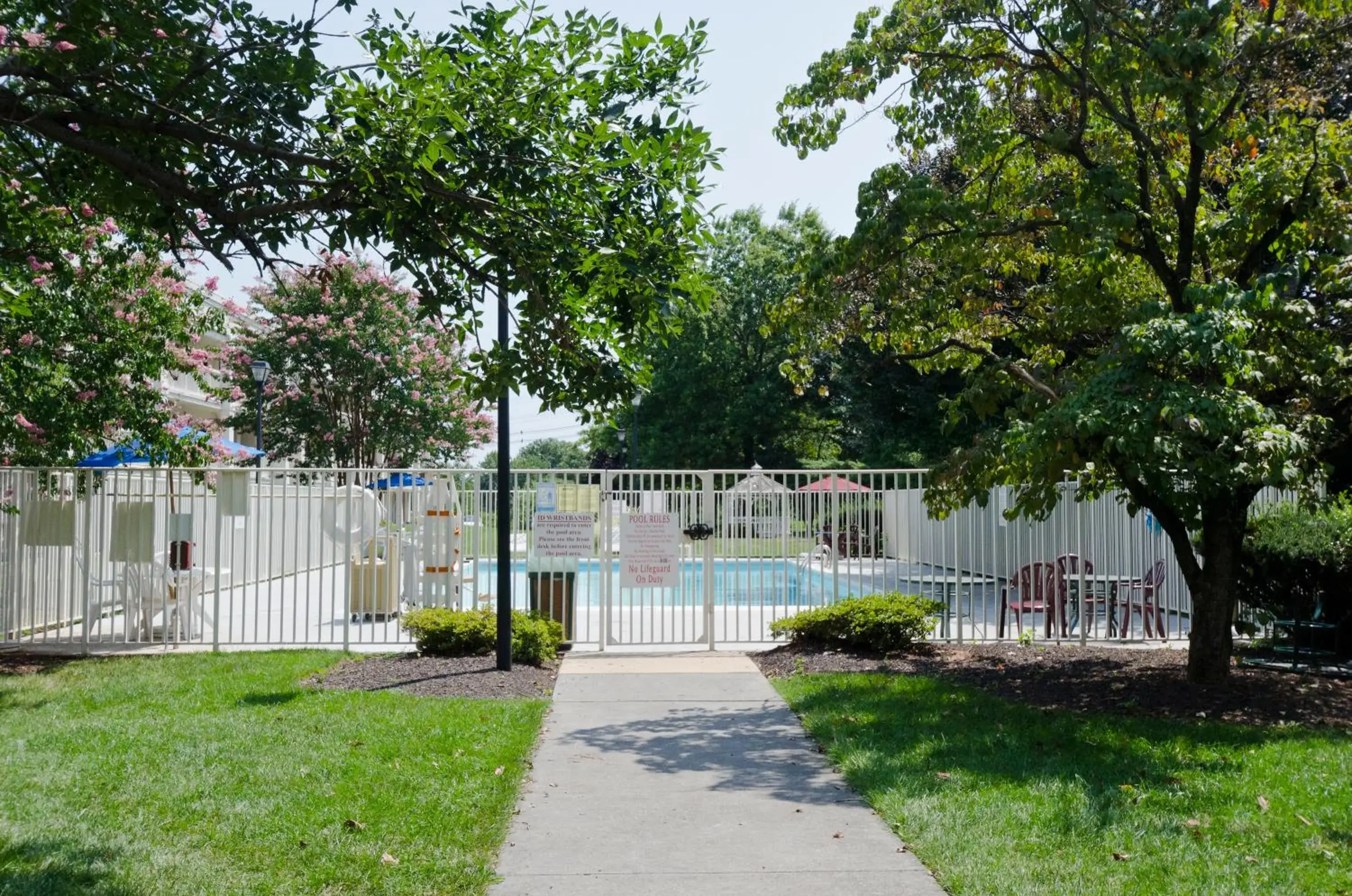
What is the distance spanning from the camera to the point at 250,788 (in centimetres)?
709

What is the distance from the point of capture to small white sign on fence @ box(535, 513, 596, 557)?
44.9 feet

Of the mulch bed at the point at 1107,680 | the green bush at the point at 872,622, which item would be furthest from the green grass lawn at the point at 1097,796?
the green bush at the point at 872,622

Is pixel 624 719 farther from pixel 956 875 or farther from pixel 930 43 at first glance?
pixel 930 43

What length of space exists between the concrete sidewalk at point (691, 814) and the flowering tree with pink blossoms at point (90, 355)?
6.45 m

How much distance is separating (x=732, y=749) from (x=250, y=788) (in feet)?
11.4

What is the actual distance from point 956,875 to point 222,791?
4342mm

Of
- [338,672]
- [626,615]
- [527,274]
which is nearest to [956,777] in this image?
[527,274]

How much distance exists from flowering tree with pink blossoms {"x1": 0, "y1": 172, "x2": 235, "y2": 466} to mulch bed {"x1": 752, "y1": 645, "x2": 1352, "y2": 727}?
7781 millimetres

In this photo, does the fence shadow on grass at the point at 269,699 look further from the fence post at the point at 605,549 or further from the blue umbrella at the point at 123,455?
the blue umbrella at the point at 123,455

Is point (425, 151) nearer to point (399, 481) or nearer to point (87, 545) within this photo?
point (87, 545)

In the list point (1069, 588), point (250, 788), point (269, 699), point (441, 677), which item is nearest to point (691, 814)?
point (250, 788)

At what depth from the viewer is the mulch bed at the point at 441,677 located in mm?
11008

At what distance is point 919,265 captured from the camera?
11.8 m

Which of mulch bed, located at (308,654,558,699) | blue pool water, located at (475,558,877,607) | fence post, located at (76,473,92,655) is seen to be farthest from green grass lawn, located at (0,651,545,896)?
blue pool water, located at (475,558,877,607)
